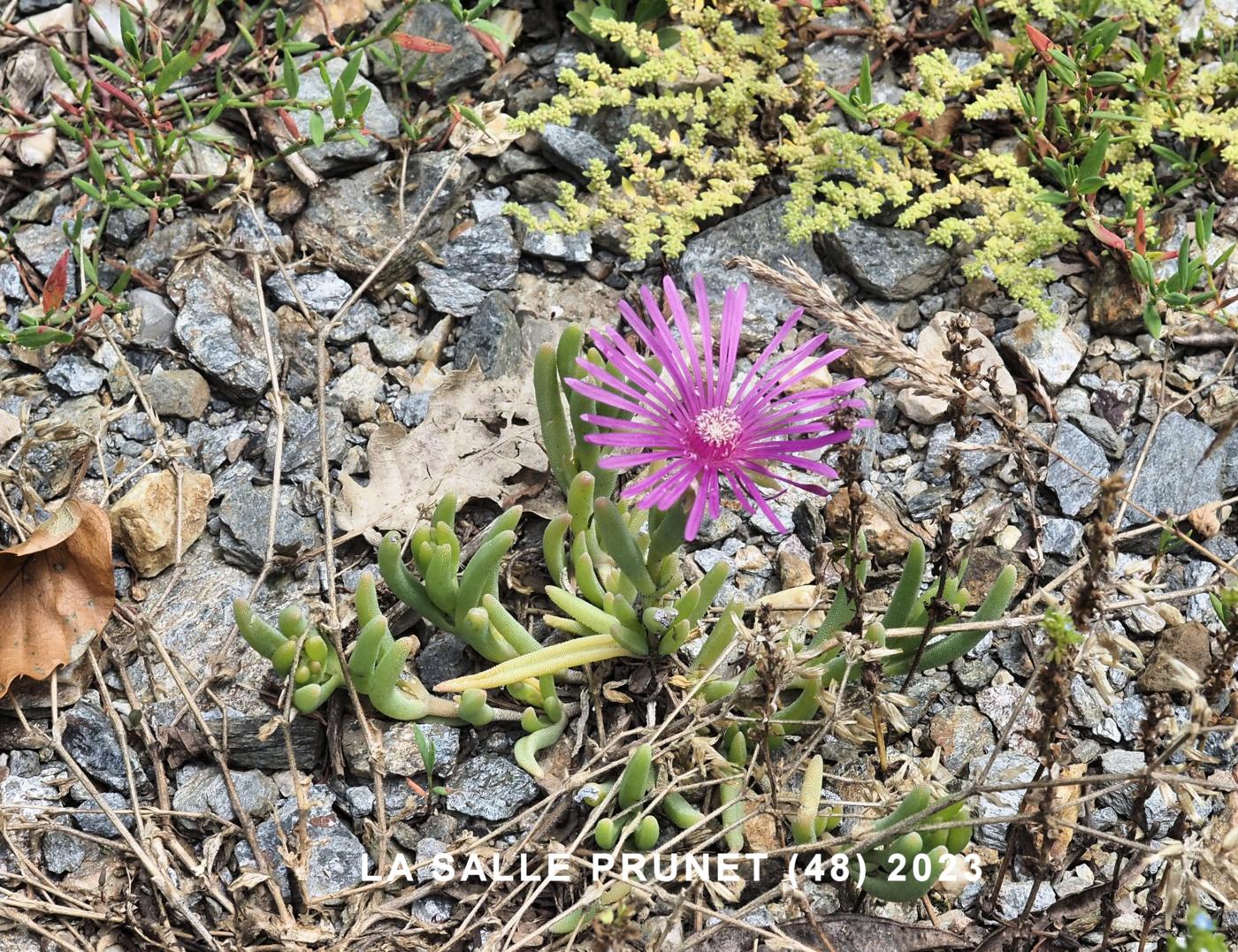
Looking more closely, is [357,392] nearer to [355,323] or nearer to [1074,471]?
[355,323]

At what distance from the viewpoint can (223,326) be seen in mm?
3258

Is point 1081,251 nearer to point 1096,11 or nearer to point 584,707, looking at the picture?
point 1096,11

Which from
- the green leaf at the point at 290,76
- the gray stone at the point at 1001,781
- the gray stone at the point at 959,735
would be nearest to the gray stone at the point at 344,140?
the green leaf at the point at 290,76

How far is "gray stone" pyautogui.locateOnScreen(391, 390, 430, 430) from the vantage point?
3205 mm

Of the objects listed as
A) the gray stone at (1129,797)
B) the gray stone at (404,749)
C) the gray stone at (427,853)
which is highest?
the gray stone at (404,749)

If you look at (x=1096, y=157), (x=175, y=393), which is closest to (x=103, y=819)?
(x=175, y=393)

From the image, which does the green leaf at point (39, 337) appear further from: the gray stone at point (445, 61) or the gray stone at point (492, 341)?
the gray stone at point (445, 61)

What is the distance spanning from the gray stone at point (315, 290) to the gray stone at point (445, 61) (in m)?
0.76

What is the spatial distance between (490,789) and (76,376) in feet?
5.25

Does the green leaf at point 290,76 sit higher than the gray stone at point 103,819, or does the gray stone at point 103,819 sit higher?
the green leaf at point 290,76

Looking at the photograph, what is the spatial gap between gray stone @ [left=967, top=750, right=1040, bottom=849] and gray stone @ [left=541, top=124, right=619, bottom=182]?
200 cm

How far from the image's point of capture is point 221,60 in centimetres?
364

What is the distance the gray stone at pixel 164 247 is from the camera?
11.0ft

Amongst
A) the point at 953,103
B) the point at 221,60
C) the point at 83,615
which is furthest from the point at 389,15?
the point at 83,615
